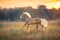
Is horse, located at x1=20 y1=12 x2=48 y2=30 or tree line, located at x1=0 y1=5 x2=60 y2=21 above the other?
tree line, located at x1=0 y1=5 x2=60 y2=21

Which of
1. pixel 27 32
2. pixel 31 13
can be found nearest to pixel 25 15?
pixel 31 13

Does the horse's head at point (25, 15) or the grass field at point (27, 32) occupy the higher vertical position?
the horse's head at point (25, 15)

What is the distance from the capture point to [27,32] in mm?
1550

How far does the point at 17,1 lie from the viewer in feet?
5.33

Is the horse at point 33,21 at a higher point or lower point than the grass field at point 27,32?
higher

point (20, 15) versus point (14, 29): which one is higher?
point (20, 15)

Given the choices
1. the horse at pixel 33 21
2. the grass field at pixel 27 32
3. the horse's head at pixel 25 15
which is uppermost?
the horse's head at pixel 25 15

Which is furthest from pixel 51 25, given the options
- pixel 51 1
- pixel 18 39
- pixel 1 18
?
pixel 1 18

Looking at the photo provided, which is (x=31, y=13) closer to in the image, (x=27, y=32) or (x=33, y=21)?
(x=33, y=21)

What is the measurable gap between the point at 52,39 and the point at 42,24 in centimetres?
22

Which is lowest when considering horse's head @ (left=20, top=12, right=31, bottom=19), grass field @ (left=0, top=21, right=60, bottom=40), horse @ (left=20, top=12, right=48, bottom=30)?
grass field @ (left=0, top=21, right=60, bottom=40)

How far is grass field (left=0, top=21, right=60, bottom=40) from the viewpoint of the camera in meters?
1.54

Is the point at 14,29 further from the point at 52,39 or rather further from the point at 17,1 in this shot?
the point at 52,39

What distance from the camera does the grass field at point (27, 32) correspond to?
60.7 inches
